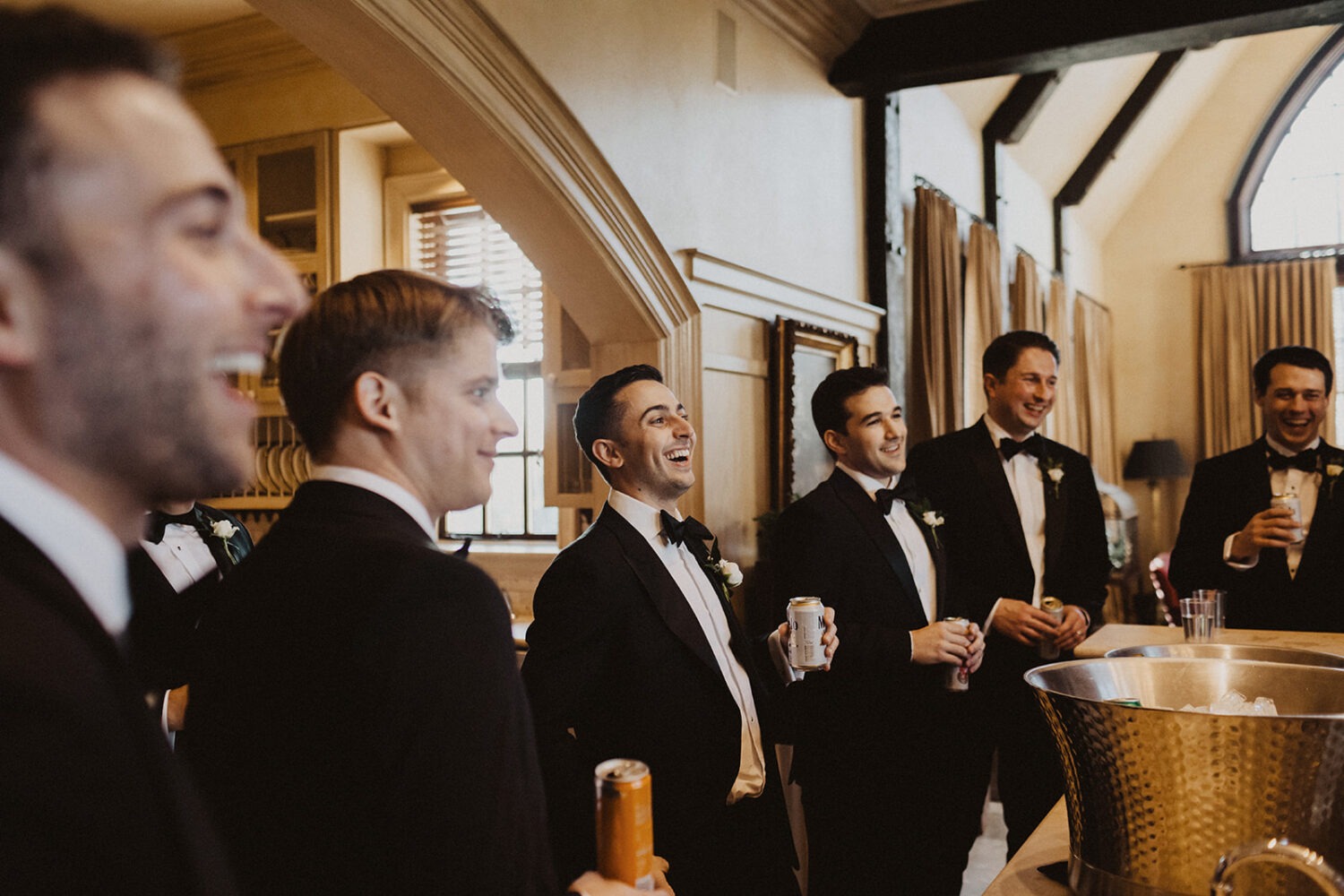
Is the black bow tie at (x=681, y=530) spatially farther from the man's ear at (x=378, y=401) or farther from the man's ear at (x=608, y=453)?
the man's ear at (x=378, y=401)

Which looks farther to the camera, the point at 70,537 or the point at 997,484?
the point at 997,484

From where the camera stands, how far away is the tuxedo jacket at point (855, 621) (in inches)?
106

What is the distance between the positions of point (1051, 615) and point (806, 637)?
976 mm

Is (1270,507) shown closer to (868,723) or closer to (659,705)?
(868,723)

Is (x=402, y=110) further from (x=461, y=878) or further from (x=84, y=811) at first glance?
(x=84, y=811)

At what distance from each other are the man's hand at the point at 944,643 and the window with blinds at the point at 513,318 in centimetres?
335

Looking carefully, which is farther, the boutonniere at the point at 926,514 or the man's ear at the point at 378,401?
the boutonniere at the point at 926,514

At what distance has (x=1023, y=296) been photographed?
277 inches

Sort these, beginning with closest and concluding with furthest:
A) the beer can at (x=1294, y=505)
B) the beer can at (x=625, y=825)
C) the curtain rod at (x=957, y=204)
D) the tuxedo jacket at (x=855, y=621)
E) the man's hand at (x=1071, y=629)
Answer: the beer can at (x=625, y=825) → the beer can at (x=1294, y=505) → the tuxedo jacket at (x=855, y=621) → the man's hand at (x=1071, y=629) → the curtain rod at (x=957, y=204)

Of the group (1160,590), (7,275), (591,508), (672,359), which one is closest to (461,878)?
(7,275)

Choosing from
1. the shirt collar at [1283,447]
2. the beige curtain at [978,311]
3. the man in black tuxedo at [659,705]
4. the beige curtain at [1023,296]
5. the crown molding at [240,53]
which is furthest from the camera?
the beige curtain at [1023,296]

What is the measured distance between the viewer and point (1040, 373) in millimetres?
3199

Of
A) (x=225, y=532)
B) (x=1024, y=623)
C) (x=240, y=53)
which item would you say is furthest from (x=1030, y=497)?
(x=240, y=53)

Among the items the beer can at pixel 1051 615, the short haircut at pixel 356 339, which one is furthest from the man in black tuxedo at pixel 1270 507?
the short haircut at pixel 356 339
